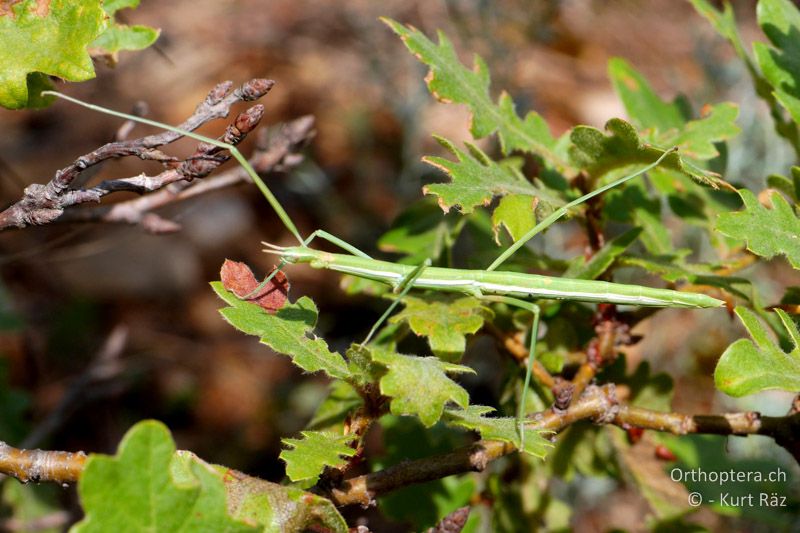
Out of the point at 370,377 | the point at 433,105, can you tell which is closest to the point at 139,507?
the point at 370,377

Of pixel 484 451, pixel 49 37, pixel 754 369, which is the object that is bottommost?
pixel 484 451

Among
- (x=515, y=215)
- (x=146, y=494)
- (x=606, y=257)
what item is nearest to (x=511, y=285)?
(x=606, y=257)

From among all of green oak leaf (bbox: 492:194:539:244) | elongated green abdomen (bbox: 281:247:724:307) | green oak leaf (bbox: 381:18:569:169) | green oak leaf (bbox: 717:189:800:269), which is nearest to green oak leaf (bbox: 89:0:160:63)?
green oak leaf (bbox: 381:18:569:169)

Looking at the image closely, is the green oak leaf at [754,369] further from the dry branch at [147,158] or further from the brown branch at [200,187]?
the brown branch at [200,187]

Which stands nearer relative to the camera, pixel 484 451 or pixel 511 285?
pixel 484 451

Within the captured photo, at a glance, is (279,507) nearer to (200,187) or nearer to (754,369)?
(754,369)

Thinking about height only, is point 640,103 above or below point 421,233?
above

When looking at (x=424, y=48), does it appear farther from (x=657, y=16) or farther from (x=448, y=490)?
(x=657, y=16)
